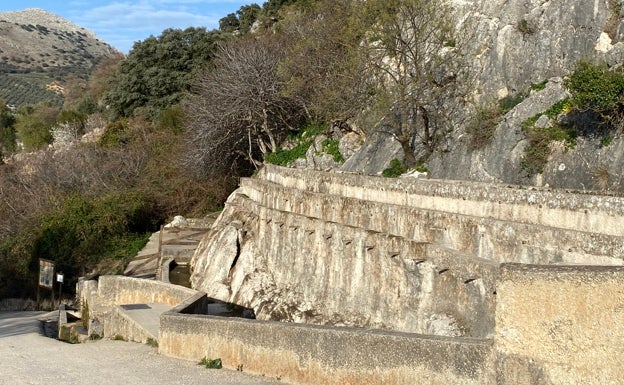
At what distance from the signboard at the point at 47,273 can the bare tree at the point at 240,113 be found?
31.8ft

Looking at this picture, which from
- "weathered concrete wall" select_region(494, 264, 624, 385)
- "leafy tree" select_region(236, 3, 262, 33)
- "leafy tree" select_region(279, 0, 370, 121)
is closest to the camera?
"weathered concrete wall" select_region(494, 264, 624, 385)

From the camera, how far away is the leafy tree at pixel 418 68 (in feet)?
78.6

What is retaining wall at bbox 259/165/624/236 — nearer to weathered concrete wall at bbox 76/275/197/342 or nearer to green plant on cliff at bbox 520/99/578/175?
green plant on cliff at bbox 520/99/578/175

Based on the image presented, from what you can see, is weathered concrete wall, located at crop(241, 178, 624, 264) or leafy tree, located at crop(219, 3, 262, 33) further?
leafy tree, located at crop(219, 3, 262, 33)

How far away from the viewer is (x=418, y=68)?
2423cm

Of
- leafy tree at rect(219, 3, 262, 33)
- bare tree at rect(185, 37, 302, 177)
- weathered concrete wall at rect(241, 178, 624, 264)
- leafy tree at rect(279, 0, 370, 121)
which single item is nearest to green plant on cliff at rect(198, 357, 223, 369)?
weathered concrete wall at rect(241, 178, 624, 264)

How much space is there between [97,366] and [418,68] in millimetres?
14878


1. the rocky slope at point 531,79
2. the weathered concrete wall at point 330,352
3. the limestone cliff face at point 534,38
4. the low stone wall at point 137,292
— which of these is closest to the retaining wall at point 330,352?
the weathered concrete wall at point 330,352

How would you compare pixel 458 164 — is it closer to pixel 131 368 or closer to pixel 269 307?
pixel 269 307

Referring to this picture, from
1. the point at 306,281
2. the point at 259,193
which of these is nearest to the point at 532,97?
the point at 306,281

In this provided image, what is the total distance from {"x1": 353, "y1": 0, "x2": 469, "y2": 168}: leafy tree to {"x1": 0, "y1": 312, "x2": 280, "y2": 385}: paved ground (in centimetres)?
1183

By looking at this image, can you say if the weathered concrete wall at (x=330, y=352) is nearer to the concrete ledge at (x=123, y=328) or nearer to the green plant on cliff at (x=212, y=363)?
the green plant on cliff at (x=212, y=363)

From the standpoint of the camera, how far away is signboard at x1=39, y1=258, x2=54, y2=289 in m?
26.1

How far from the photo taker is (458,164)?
70.2 feet
